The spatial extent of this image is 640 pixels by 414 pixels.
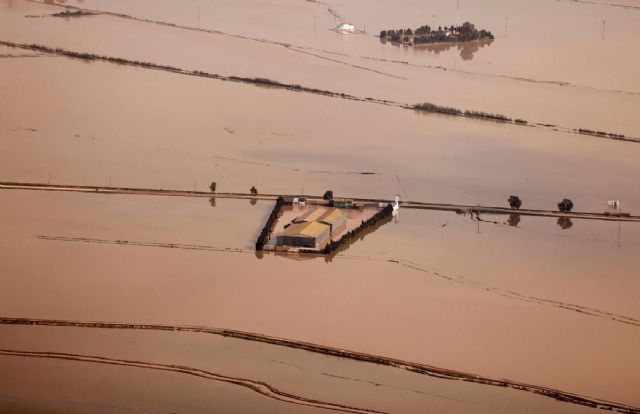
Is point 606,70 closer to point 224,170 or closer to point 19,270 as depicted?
point 224,170

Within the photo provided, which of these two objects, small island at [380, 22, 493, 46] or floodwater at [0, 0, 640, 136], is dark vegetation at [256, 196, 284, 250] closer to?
floodwater at [0, 0, 640, 136]

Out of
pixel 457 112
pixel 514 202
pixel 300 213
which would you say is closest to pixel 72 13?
pixel 457 112

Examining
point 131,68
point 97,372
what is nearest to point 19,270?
point 97,372

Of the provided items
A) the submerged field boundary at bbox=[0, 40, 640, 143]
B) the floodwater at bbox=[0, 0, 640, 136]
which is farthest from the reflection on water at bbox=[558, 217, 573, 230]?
the floodwater at bbox=[0, 0, 640, 136]

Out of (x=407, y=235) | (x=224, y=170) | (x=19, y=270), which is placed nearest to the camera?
(x=19, y=270)

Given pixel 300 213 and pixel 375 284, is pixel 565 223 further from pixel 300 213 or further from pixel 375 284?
pixel 375 284

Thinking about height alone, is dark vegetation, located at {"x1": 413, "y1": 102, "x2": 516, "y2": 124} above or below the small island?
below
